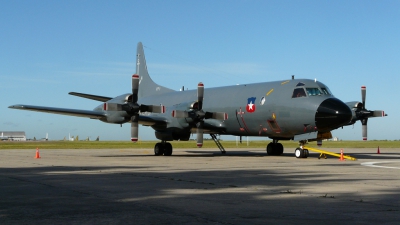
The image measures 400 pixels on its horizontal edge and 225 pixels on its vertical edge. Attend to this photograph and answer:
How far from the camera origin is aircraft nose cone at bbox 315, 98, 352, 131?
2411 centimetres

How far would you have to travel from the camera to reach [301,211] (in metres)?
8.34

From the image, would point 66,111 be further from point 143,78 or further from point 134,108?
point 143,78

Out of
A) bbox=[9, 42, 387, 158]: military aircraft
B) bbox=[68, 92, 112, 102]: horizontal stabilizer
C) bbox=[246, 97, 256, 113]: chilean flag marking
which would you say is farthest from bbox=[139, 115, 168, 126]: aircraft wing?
bbox=[68, 92, 112, 102]: horizontal stabilizer

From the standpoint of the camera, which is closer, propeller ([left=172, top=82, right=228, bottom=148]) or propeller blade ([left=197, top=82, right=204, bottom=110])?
propeller ([left=172, top=82, right=228, bottom=148])

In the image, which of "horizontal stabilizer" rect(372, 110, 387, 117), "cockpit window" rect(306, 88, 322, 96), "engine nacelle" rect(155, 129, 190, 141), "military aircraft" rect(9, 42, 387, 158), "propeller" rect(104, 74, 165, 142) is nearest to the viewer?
"military aircraft" rect(9, 42, 387, 158)

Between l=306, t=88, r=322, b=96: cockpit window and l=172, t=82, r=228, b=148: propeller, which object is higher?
l=306, t=88, r=322, b=96: cockpit window

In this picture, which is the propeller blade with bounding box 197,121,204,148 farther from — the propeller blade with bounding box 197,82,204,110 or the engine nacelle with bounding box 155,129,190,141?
the engine nacelle with bounding box 155,129,190,141

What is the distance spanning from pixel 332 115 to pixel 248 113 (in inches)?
216

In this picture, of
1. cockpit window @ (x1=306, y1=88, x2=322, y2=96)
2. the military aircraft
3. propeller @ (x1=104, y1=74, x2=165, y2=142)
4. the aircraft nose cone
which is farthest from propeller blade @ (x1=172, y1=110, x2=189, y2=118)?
the aircraft nose cone

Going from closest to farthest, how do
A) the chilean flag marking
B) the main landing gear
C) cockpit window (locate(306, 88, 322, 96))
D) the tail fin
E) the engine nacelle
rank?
cockpit window (locate(306, 88, 322, 96))
the chilean flag marking
the engine nacelle
the main landing gear
the tail fin

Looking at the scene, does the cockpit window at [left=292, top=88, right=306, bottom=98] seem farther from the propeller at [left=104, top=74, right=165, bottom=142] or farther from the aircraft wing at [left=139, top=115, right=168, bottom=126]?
the aircraft wing at [left=139, top=115, right=168, bottom=126]

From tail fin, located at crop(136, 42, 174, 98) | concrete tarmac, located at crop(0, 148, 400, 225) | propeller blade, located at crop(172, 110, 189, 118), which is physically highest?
tail fin, located at crop(136, 42, 174, 98)

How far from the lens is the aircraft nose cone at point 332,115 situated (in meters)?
24.1

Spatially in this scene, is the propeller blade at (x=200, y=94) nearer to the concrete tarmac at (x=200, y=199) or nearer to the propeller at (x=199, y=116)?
the propeller at (x=199, y=116)
